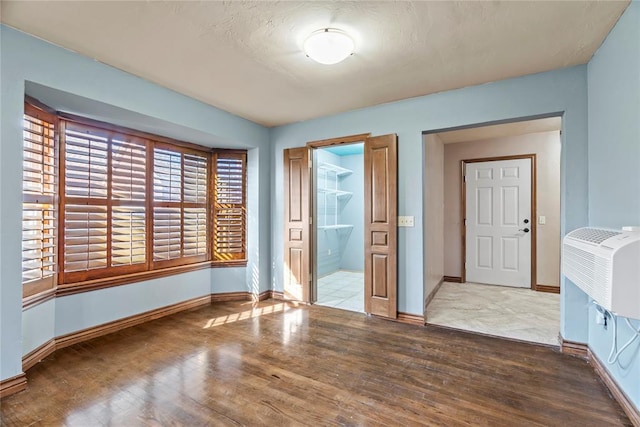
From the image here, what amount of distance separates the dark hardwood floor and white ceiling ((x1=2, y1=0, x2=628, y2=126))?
2.44 metres

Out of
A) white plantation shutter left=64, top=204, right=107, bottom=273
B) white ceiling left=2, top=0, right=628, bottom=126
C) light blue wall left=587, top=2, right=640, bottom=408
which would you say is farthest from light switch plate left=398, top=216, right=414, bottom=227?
white plantation shutter left=64, top=204, right=107, bottom=273

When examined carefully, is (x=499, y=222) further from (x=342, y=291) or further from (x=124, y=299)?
(x=124, y=299)

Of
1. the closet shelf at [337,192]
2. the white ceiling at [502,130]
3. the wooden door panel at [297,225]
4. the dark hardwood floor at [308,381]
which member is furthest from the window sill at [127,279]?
the white ceiling at [502,130]

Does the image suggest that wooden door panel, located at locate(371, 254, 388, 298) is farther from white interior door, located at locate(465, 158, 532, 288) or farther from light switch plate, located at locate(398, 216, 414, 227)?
white interior door, located at locate(465, 158, 532, 288)

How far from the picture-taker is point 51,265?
8.51ft

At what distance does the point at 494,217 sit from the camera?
4.92 metres

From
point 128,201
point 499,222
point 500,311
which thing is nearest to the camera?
point 128,201

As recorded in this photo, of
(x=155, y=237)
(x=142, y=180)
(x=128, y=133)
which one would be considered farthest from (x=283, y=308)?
(x=128, y=133)

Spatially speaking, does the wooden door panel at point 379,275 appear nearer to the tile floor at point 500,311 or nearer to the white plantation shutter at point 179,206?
the tile floor at point 500,311

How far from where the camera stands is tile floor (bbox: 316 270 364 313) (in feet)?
12.8

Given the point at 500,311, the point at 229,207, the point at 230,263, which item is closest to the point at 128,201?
the point at 229,207

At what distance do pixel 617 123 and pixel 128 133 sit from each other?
4.21 m

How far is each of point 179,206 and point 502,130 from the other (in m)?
4.68

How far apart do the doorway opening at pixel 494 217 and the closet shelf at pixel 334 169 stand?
75.3 inches
